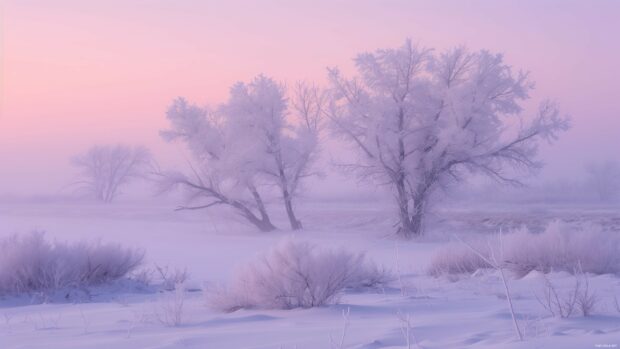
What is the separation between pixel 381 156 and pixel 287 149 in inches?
291

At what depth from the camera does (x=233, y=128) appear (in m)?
32.9

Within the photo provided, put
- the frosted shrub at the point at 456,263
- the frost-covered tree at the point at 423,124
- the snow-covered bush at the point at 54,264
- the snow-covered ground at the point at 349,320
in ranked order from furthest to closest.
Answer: the frost-covered tree at the point at 423,124, the frosted shrub at the point at 456,263, the snow-covered bush at the point at 54,264, the snow-covered ground at the point at 349,320

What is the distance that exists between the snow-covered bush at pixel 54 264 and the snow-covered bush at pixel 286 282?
13.2 ft

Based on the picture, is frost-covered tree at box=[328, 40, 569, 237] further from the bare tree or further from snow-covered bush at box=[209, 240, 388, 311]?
snow-covered bush at box=[209, 240, 388, 311]

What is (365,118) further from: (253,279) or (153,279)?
(253,279)

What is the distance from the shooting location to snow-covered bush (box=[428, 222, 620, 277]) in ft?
38.9

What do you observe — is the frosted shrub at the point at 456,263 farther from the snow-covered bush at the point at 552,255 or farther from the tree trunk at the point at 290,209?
the tree trunk at the point at 290,209

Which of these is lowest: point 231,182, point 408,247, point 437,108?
point 408,247

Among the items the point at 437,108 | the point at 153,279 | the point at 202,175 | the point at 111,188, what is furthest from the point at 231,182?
the point at 111,188

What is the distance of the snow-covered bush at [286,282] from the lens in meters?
8.38

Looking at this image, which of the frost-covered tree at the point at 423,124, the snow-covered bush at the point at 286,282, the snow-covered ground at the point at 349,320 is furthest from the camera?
the frost-covered tree at the point at 423,124

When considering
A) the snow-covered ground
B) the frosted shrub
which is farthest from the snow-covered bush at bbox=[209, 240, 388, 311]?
the frosted shrub

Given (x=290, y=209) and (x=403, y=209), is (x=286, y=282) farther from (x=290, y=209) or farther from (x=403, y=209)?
(x=290, y=209)

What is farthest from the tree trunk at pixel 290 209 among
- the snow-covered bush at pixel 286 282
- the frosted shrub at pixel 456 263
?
the snow-covered bush at pixel 286 282
